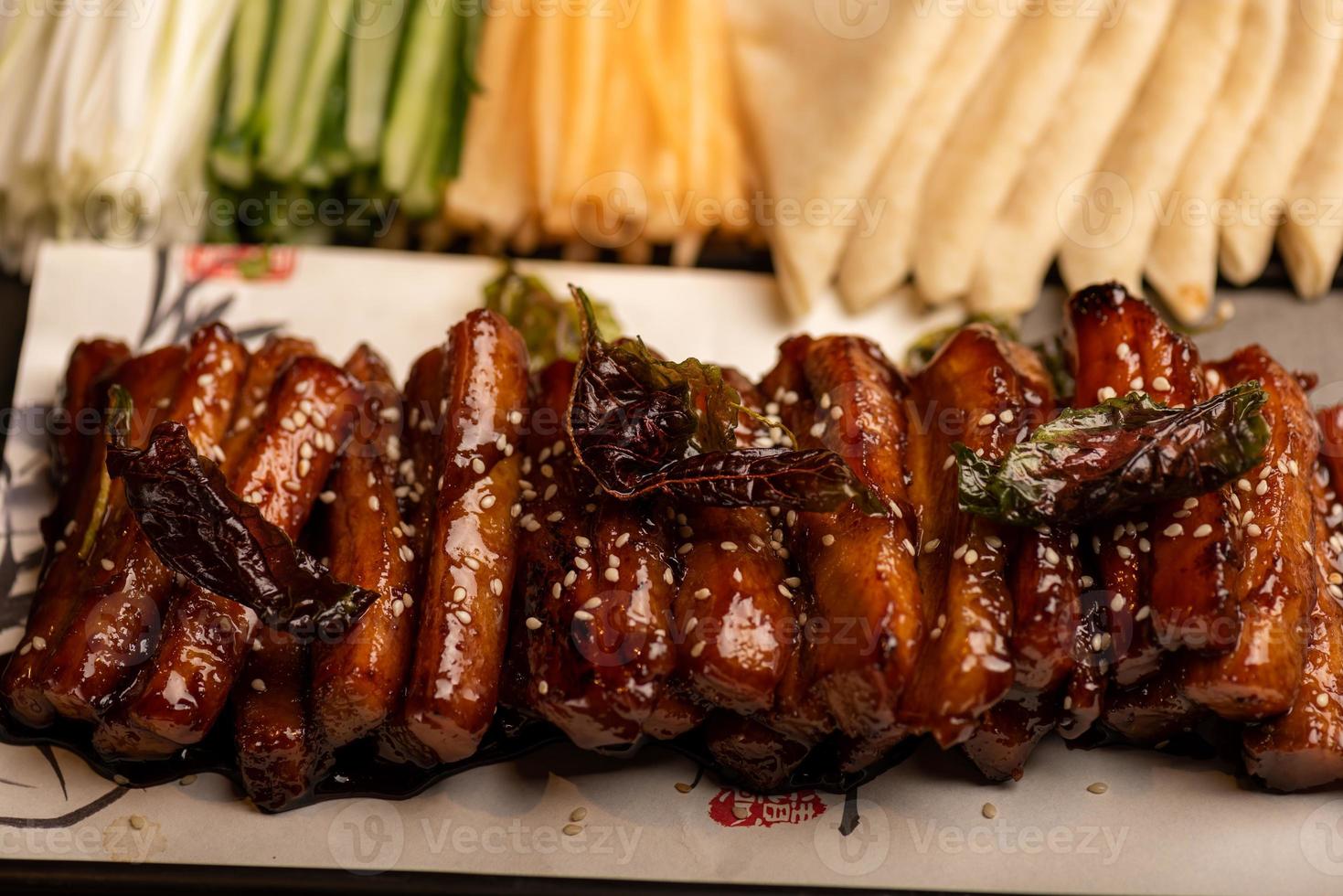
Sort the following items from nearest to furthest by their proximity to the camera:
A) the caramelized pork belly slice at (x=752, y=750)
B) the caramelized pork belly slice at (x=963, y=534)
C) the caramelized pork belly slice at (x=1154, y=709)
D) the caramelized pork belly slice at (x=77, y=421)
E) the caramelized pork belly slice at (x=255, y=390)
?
the caramelized pork belly slice at (x=963, y=534) → the caramelized pork belly slice at (x=1154, y=709) → the caramelized pork belly slice at (x=752, y=750) → the caramelized pork belly slice at (x=255, y=390) → the caramelized pork belly slice at (x=77, y=421)

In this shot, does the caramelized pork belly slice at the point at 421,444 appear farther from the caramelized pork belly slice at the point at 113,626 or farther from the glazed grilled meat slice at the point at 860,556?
the glazed grilled meat slice at the point at 860,556

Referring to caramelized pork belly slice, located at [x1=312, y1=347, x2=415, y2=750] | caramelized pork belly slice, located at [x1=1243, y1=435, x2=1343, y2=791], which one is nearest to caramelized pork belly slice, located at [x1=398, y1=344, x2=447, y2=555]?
caramelized pork belly slice, located at [x1=312, y1=347, x2=415, y2=750]

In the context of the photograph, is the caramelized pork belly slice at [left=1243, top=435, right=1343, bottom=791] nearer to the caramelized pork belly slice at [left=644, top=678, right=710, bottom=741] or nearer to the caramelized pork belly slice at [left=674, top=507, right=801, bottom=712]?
the caramelized pork belly slice at [left=674, top=507, right=801, bottom=712]

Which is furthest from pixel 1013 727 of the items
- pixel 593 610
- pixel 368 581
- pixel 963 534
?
pixel 368 581

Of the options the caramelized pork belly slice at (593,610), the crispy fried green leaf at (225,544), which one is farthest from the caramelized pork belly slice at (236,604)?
the caramelized pork belly slice at (593,610)

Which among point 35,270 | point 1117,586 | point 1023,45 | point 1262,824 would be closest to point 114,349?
point 35,270

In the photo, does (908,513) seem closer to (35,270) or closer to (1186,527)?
(1186,527)
